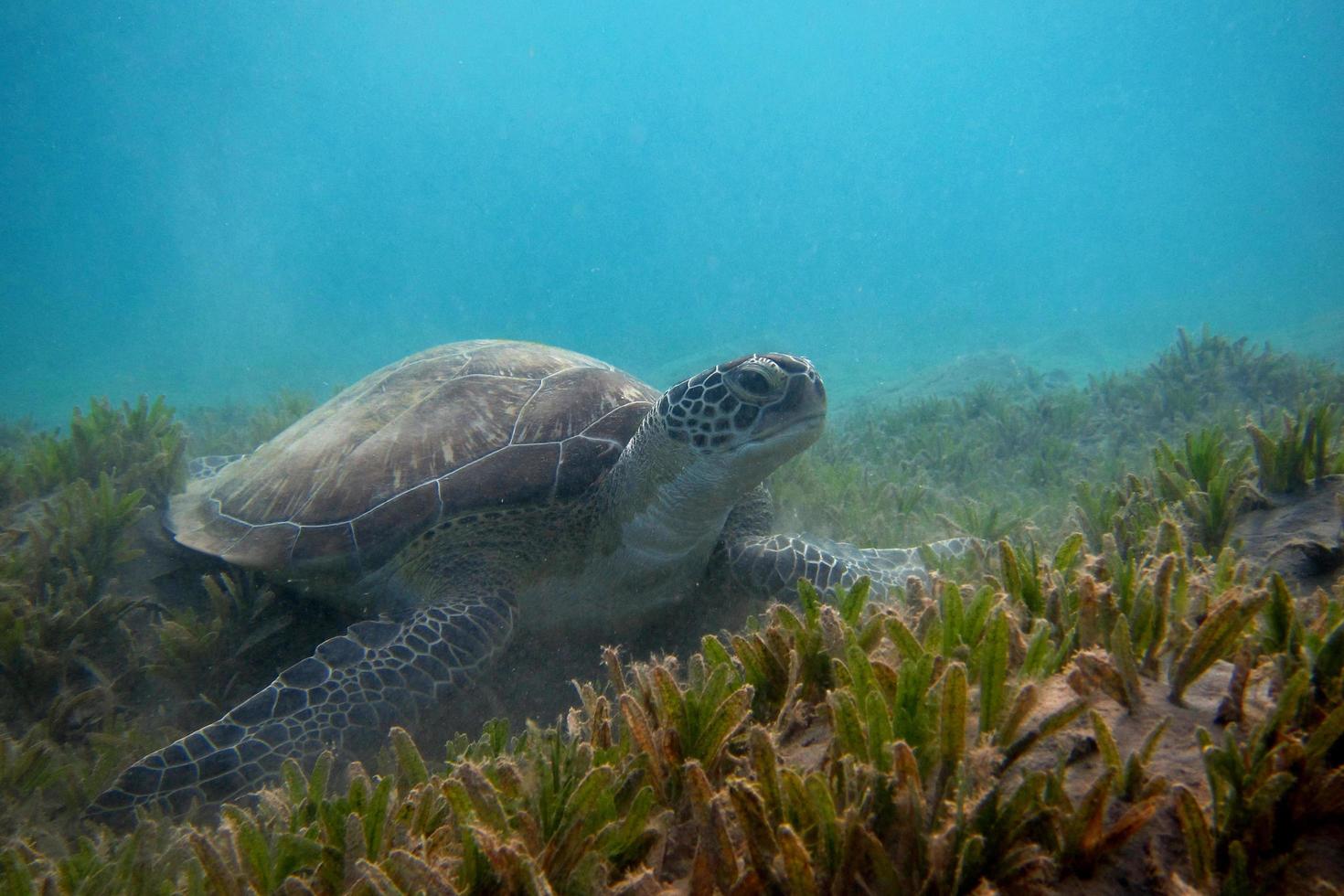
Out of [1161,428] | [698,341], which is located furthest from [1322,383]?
[698,341]

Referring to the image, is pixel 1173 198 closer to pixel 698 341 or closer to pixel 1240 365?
pixel 698 341

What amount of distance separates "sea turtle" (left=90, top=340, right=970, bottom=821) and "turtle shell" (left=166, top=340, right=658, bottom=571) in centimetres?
1

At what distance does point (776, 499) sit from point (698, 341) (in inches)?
1380

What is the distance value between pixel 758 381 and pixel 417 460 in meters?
2.00

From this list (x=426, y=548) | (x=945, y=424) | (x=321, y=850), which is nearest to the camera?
(x=321, y=850)

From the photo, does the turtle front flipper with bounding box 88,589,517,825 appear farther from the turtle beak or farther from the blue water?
the blue water

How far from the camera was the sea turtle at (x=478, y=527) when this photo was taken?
2525 mm

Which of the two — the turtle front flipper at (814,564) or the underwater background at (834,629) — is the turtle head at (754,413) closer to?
the turtle front flipper at (814,564)

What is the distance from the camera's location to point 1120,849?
86 cm

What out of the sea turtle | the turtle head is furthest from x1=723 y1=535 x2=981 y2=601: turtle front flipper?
the turtle head

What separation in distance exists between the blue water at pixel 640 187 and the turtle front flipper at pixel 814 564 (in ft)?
46.1

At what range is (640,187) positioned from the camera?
4606 inches

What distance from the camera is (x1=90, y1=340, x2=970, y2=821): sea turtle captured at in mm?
2525

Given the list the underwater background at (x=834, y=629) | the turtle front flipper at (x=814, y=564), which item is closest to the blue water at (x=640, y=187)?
the underwater background at (x=834, y=629)
